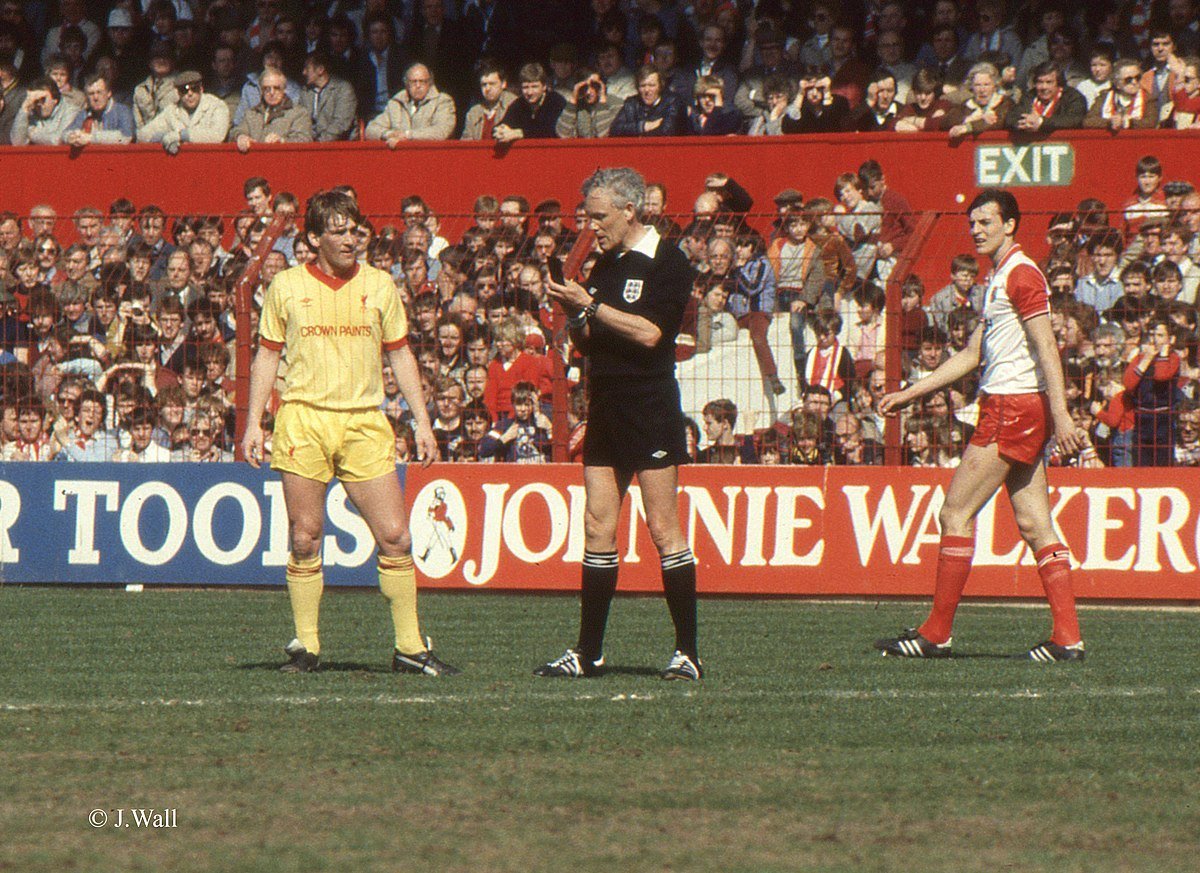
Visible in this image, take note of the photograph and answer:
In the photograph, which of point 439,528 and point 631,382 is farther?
point 439,528

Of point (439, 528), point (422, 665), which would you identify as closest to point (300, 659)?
point (422, 665)

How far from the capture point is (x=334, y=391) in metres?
7.95

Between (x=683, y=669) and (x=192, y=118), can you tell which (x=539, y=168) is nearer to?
(x=192, y=118)

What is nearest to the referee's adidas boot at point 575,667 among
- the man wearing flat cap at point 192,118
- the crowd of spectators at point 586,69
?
the crowd of spectators at point 586,69

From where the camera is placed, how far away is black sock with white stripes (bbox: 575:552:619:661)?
25.9 ft

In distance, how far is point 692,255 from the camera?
13227 mm

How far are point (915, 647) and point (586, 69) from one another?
1000 cm

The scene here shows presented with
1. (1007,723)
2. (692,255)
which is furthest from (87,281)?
(1007,723)

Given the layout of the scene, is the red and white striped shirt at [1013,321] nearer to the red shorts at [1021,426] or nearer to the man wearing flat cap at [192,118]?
Answer: the red shorts at [1021,426]

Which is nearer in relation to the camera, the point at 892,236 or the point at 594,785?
the point at 594,785

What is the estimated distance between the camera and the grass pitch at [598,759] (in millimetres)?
4742

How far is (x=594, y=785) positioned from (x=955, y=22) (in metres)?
12.7

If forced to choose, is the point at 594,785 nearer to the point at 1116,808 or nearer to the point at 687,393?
the point at 1116,808

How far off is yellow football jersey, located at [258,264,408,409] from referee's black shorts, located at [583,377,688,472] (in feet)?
3.33
